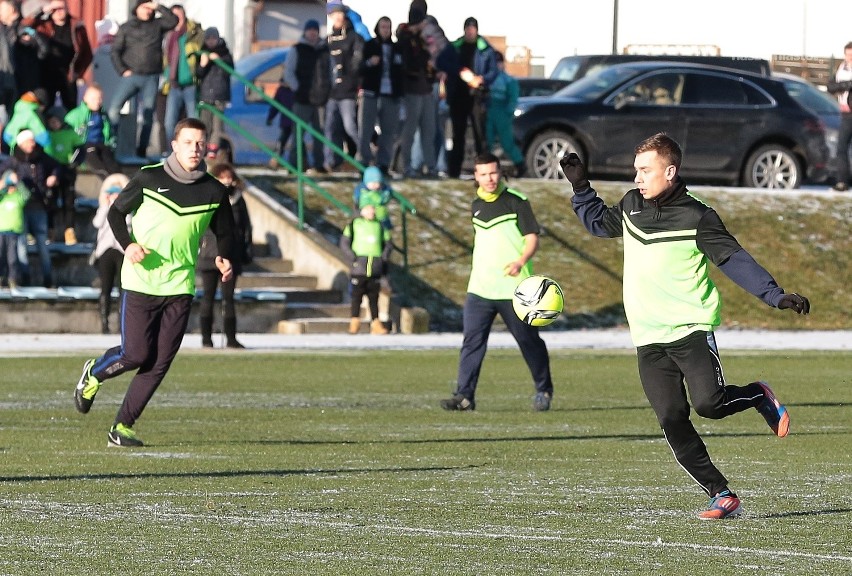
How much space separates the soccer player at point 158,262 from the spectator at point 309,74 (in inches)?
557

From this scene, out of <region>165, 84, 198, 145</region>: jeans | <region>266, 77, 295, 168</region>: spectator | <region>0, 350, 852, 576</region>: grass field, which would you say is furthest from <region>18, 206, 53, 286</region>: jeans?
<region>0, 350, 852, 576</region>: grass field

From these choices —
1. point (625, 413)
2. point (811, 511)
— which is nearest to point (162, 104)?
point (625, 413)

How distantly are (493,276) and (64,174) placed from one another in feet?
34.1

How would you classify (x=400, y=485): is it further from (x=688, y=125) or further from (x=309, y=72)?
(x=688, y=125)

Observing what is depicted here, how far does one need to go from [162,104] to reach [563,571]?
19.2 meters

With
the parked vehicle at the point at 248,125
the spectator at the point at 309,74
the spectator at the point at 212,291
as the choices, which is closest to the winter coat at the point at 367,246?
the spectator at the point at 212,291

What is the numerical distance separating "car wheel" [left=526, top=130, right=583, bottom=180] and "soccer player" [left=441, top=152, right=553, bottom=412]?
13.6 metres

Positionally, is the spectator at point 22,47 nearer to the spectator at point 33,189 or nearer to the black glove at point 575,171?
the spectator at point 33,189

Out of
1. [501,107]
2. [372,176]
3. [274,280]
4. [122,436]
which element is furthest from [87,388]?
[501,107]

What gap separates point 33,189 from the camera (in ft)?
72.8

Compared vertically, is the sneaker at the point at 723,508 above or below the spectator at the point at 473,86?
below

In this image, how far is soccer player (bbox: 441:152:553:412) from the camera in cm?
1400

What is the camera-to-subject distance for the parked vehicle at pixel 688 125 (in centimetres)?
2777

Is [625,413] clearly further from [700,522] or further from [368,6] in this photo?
[368,6]
